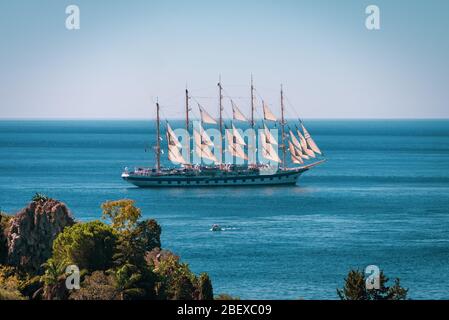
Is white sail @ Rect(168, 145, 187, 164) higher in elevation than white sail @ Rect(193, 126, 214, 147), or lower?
lower

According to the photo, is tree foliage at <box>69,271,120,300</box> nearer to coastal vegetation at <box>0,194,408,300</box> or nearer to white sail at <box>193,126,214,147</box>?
coastal vegetation at <box>0,194,408,300</box>

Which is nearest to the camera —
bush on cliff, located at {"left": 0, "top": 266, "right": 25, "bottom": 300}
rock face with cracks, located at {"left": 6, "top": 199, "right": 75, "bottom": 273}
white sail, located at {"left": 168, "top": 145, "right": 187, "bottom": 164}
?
bush on cliff, located at {"left": 0, "top": 266, "right": 25, "bottom": 300}

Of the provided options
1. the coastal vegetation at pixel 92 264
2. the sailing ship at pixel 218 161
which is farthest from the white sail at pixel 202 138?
the coastal vegetation at pixel 92 264

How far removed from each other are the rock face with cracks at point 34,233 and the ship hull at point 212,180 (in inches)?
4185

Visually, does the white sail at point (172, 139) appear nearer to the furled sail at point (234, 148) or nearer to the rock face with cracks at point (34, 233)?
the furled sail at point (234, 148)

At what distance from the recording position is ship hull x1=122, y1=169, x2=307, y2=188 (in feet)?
566

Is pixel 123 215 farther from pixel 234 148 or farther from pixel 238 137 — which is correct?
pixel 234 148

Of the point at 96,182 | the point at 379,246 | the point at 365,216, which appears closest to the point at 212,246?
the point at 379,246

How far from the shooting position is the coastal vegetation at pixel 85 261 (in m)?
57.2

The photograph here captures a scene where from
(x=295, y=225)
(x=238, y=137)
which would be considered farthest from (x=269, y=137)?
(x=295, y=225)

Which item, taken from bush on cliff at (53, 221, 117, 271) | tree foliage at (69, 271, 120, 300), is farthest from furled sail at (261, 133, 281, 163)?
tree foliage at (69, 271, 120, 300)

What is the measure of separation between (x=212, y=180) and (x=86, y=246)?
11532 cm

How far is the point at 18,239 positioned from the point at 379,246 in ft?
169

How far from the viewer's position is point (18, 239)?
64438 millimetres
